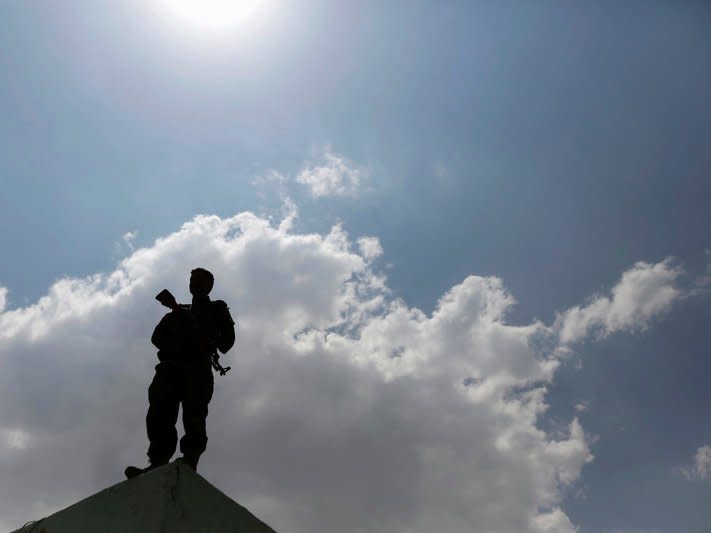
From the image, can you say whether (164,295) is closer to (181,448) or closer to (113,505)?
(181,448)

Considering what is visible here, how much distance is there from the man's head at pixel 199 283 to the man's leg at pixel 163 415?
3.48ft

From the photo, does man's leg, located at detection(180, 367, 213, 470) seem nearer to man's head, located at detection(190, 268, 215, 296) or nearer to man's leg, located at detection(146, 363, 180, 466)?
man's leg, located at detection(146, 363, 180, 466)

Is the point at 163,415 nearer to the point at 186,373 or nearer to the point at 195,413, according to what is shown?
the point at 195,413

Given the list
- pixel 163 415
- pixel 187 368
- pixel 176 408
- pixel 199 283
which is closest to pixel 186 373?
pixel 187 368

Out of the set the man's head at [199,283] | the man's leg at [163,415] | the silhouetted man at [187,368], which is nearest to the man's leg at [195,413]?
the silhouetted man at [187,368]

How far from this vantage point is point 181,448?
6609 millimetres

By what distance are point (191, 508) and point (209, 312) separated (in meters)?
2.80

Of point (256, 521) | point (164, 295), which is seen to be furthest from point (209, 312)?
point (256, 521)

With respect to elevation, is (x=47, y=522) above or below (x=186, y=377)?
below

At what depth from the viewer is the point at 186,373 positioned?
7.02m

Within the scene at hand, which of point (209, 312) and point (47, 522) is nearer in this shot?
point (47, 522)

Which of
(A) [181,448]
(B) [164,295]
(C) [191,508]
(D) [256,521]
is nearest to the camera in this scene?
(C) [191,508]

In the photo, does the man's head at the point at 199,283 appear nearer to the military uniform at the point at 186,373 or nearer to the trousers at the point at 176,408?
the military uniform at the point at 186,373

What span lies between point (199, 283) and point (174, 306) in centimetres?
55
